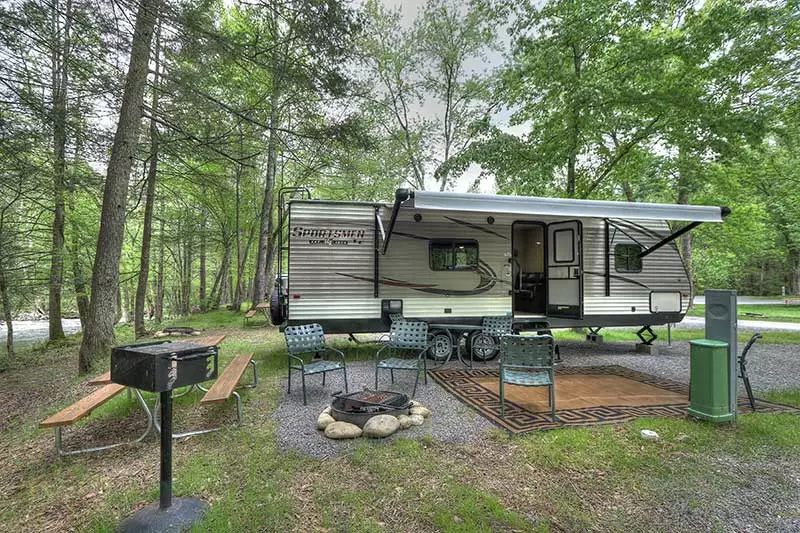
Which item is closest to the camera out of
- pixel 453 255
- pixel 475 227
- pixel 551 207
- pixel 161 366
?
pixel 161 366

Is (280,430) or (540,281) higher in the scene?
(540,281)

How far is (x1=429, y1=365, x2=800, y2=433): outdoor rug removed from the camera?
13.3 feet

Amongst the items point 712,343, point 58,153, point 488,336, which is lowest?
point 488,336

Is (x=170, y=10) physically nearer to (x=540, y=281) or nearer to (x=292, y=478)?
(x=292, y=478)

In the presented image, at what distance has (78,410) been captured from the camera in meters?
3.13

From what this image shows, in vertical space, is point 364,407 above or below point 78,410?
below

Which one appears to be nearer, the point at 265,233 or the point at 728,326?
the point at 728,326

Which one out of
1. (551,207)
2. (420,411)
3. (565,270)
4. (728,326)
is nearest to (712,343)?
(728,326)

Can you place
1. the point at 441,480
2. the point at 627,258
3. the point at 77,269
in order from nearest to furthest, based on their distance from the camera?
1. the point at 441,480
2. the point at 627,258
3. the point at 77,269

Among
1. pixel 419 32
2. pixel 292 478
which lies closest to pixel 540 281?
pixel 292 478

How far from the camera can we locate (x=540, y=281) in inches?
343

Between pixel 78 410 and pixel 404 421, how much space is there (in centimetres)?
288

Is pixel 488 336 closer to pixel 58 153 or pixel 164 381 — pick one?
pixel 164 381

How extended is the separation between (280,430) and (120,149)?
560cm
